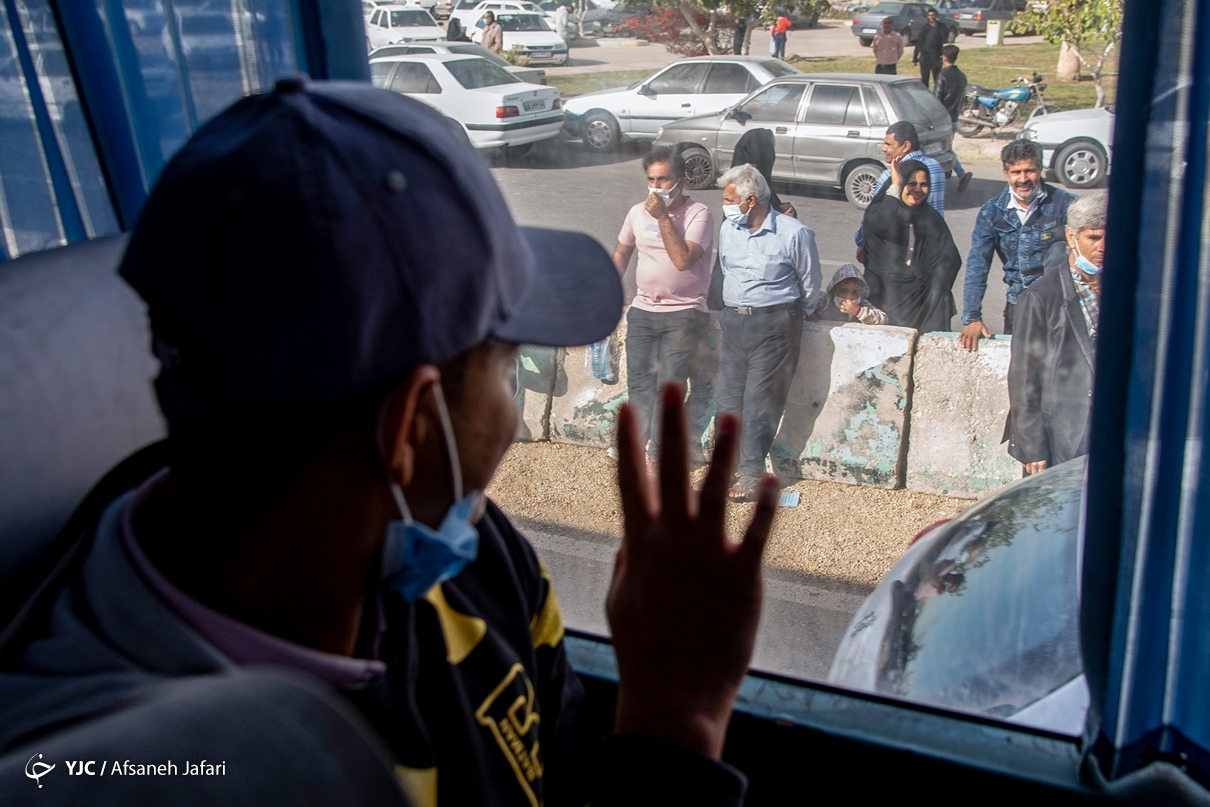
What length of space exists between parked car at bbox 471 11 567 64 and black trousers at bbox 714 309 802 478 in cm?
325

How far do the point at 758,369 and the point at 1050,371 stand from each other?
4.11 ft

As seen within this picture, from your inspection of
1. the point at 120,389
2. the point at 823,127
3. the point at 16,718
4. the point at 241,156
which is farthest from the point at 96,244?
the point at 823,127

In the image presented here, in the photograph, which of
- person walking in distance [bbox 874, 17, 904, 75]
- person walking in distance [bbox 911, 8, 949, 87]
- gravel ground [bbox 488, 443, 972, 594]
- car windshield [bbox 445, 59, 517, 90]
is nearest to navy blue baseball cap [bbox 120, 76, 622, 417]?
gravel ground [bbox 488, 443, 972, 594]

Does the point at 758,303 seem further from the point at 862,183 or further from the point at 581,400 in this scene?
the point at 862,183

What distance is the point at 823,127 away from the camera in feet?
16.4

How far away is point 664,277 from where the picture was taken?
4207mm

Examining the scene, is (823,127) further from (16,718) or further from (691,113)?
(16,718)

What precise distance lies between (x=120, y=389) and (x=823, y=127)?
458cm

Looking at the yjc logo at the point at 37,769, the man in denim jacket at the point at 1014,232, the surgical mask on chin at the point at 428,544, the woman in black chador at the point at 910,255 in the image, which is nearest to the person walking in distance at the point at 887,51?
the woman in black chador at the point at 910,255

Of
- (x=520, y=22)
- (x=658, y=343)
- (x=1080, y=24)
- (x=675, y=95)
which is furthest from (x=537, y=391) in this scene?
(x=520, y=22)

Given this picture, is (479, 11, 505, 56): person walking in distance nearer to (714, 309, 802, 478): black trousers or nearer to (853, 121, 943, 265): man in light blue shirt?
(853, 121, 943, 265): man in light blue shirt

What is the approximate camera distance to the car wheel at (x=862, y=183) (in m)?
4.59

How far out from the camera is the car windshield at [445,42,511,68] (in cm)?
619

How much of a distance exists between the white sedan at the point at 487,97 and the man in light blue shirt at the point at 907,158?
1970mm
